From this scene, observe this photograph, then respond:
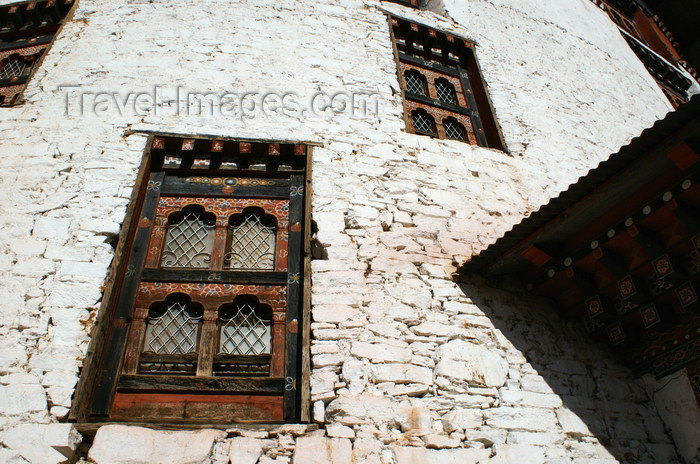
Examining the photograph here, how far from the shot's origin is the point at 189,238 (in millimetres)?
4793

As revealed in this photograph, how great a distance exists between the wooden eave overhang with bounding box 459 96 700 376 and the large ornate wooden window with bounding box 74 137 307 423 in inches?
66.8

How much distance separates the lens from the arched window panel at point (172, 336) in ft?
13.1

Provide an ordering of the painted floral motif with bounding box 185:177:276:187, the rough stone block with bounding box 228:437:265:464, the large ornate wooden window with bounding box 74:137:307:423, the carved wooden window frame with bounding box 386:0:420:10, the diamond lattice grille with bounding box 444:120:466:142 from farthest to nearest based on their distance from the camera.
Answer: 1. the carved wooden window frame with bounding box 386:0:420:10
2. the diamond lattice grille with bounding box 444:120:466:142
3. the painted floral motif with bounding box 185:177:276:187
4. the large ornate wooden window with bounding box 74:137:307:423
5. the rough stone block with bounding box 228:437:265:464

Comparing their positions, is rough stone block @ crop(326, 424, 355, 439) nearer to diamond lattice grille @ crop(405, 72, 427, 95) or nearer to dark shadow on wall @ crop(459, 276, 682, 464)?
dark shadow on wall @ crop(459, 276, 682, 464)

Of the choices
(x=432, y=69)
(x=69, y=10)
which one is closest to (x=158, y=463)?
(x=432, y=69)

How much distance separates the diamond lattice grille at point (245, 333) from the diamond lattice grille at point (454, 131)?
132 inches

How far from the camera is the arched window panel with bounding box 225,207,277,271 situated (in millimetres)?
4625

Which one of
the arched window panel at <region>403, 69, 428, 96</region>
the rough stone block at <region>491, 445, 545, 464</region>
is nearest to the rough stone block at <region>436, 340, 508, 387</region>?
the rough stone block at <region>491, 445, 545, 464</region>

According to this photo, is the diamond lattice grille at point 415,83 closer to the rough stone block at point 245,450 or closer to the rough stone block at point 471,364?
the rough stone block at point 471,364

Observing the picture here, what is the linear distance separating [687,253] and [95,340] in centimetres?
415

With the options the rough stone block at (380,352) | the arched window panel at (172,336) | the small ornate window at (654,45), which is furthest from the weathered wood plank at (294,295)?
the small ornate window at (654,45)

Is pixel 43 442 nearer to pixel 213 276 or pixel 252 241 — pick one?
pixel 213 276

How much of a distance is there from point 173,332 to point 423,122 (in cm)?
378

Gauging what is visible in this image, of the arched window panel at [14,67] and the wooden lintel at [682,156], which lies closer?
the wooden lintel at [682,156]
